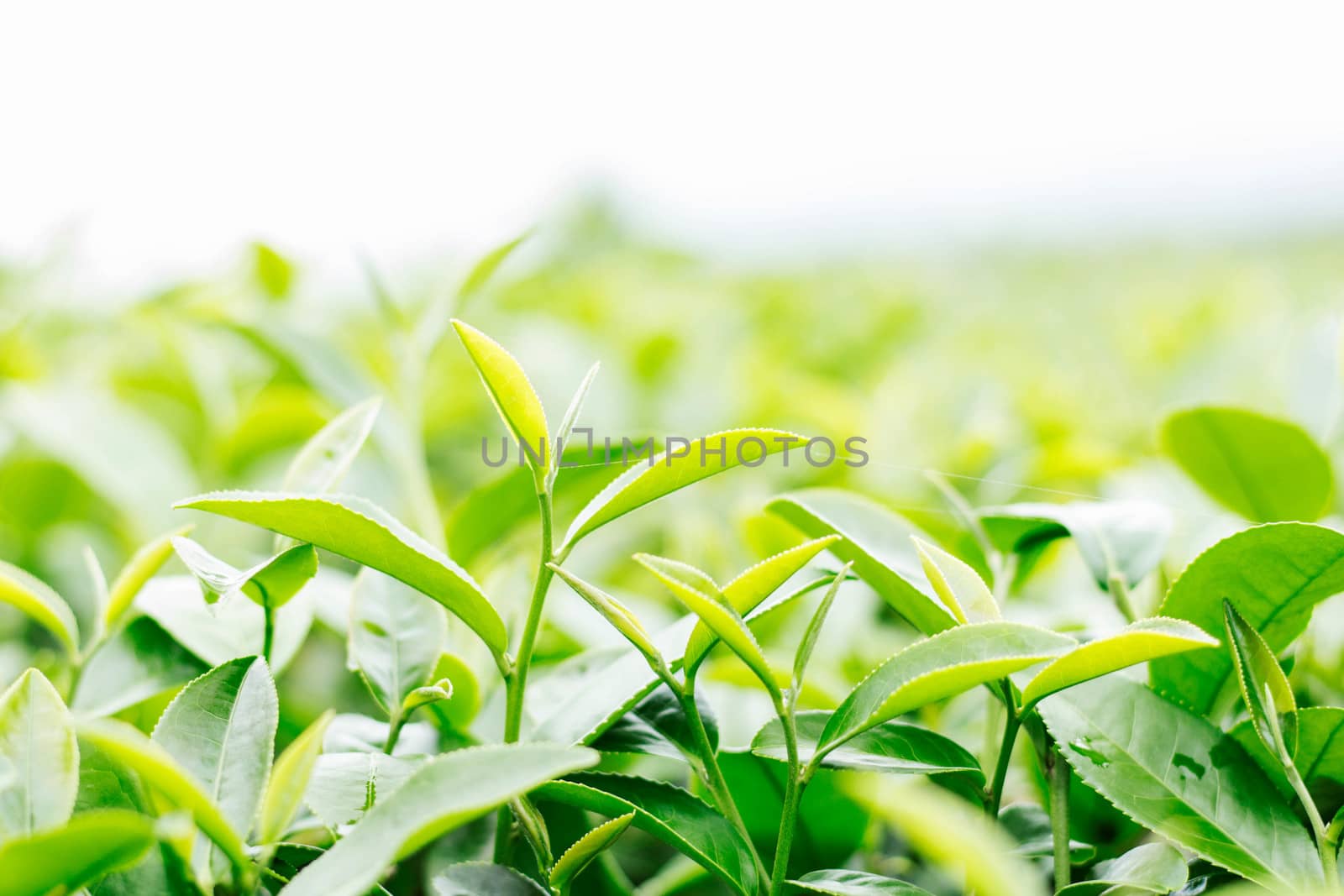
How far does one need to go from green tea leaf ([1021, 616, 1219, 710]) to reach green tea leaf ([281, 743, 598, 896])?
165 millimetres

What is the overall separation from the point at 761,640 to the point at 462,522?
0.24 meters

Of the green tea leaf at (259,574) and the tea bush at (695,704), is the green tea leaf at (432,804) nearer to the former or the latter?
the tea bush at (695,704)

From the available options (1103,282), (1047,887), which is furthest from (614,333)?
(1103,282)

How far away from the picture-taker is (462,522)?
61 centimetres

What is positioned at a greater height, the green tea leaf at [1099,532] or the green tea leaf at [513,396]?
the green tea leaf at [513,396]

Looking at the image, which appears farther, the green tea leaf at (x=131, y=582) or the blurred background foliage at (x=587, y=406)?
the blurred background foliage at (x=587, y=406)

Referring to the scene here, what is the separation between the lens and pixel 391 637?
0.45 metres

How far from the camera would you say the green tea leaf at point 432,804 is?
262mm

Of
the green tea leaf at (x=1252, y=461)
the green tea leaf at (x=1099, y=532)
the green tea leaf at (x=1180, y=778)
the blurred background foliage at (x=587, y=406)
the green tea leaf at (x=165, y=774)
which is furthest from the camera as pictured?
the blurred background foliage at (x=587, y=406)

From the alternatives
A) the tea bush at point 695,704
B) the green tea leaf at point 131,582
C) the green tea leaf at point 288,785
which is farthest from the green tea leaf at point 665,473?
the green tea leaf at point 131,582

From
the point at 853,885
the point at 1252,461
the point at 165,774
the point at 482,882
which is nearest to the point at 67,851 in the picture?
the point at 165,774

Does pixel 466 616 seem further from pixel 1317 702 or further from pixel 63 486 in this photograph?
pixel 63 486

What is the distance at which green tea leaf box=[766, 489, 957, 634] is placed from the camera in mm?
385

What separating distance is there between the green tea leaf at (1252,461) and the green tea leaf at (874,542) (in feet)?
0.75
